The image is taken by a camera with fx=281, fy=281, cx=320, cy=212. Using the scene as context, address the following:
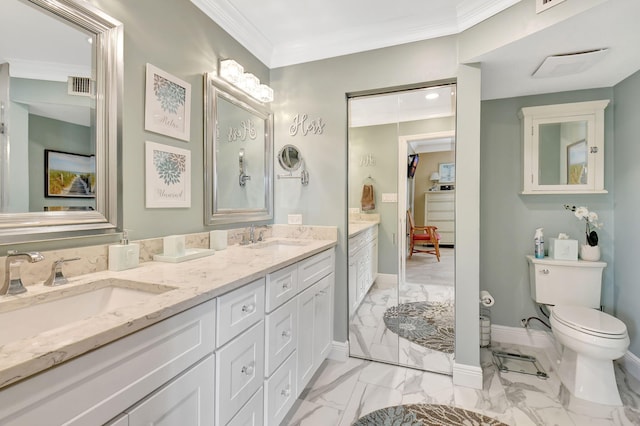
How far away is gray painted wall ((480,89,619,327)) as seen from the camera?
2.40 meters

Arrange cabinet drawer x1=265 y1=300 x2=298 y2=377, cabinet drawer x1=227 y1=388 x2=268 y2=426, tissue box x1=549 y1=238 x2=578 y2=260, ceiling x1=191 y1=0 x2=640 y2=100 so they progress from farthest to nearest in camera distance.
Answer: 1. tissue box x1=549 y1=238 x2=578 y2=260
2. ceiling x1=191 y1=0 x2=640 y2=100
3. cabinet drawer x1=265 y1=300 x2=298 y2=377
4. cabinet drawer x1=227 y1=388 x2=268 y2=426

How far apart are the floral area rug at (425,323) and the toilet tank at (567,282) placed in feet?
2.80

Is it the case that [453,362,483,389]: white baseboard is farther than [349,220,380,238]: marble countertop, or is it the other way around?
[349,220,380,238]: marble countertop

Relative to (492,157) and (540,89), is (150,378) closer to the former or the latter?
(492,157)

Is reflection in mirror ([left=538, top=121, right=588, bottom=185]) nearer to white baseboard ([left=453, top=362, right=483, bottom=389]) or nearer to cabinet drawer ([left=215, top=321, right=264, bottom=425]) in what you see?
white baseboard ([left=453, top=362, right=483, bottom=389])

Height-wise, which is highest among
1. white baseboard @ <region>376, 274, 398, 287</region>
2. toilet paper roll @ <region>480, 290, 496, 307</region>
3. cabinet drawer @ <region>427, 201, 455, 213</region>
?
cabinet drawer @ <region>427, 201, 455, 213</region>

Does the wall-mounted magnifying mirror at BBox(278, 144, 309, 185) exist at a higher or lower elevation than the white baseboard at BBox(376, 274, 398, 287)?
higher

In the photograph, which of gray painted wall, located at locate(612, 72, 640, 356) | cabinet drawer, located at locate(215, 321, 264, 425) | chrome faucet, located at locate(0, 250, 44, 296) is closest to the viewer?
chrome faucet, located at locate(0, 250, 44, 296)

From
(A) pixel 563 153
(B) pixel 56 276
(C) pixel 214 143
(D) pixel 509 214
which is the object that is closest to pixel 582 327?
(D) pixel 509 214

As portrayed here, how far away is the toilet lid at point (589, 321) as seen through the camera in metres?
1.68

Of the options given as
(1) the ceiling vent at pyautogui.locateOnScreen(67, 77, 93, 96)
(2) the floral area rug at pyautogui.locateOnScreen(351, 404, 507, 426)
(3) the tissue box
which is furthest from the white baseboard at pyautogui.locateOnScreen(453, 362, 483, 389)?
(1) the ceiling vent at pyautogui.locateOnScreen(67, 77, 93, 96)

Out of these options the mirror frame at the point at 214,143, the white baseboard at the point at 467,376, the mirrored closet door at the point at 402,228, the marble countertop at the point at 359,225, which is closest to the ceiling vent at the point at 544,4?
the mirrored closet door at the point at 402,228

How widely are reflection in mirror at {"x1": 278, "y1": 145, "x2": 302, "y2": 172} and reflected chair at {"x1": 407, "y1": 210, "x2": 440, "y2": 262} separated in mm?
1007

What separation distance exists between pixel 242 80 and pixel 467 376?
8.47 ft
